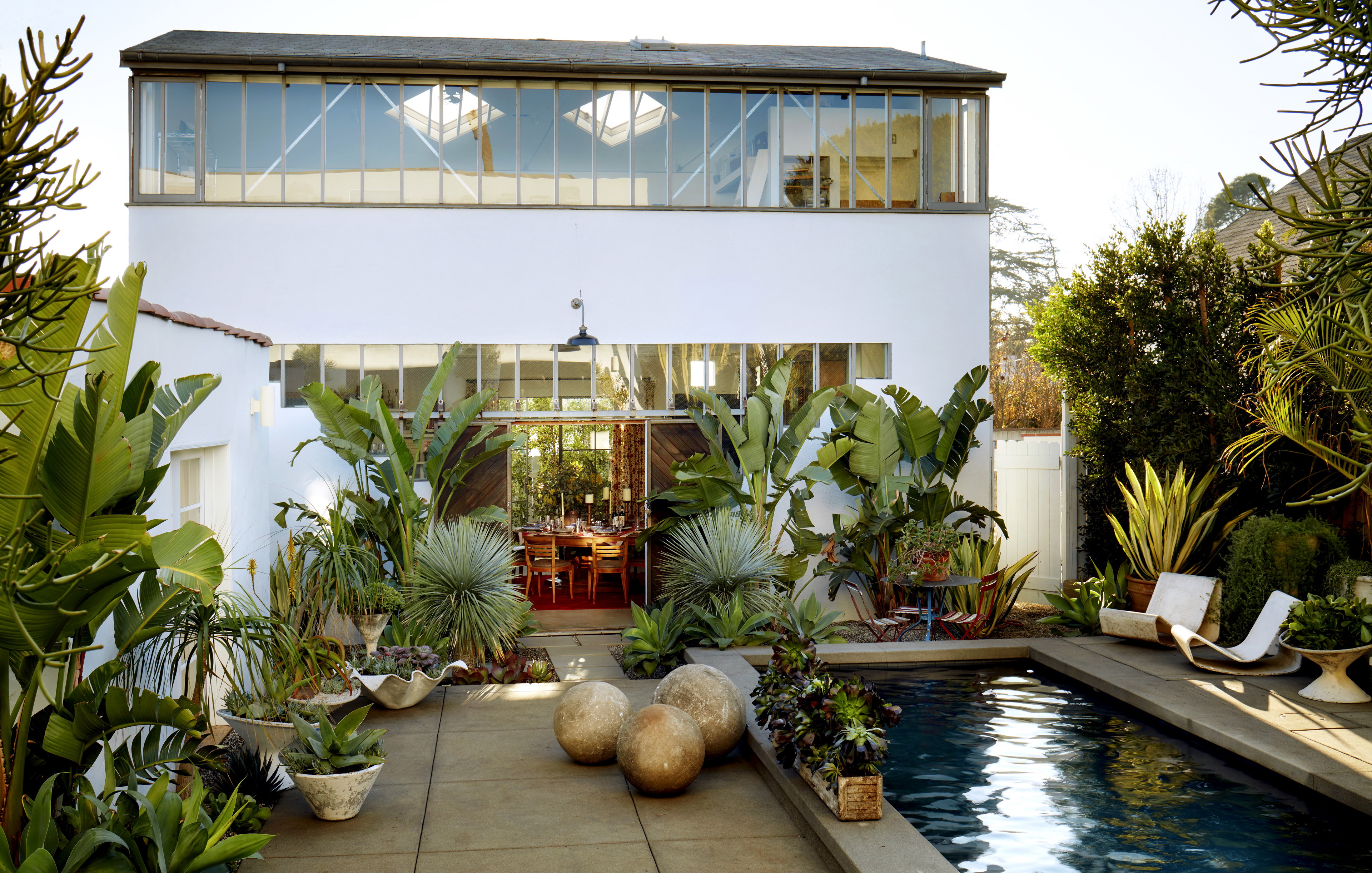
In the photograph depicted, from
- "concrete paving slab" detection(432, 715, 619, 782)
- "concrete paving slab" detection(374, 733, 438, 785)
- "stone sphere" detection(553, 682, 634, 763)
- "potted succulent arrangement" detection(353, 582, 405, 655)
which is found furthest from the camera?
"potted succulent arrangement" detection(353, 582, 405, 655)

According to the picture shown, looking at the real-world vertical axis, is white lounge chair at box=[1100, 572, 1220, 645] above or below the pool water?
above

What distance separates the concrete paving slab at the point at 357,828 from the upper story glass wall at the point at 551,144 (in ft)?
26.5

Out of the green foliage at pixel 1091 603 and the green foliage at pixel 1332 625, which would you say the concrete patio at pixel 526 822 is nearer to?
the green foliage at pixel 1332 625

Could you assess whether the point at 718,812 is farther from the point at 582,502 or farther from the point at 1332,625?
the point at 582,502

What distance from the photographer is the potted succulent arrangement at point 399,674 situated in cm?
802

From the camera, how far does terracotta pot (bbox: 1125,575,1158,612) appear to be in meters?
10.6

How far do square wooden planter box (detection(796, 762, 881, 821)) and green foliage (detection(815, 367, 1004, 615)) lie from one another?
19.9 ft

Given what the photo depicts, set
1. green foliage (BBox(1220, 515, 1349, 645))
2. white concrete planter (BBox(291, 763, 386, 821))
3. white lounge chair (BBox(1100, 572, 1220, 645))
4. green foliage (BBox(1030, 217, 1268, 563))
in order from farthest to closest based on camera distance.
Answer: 1. green foliage (BBox(1030, 217, 1268, 563))
2. white lounge chair (BBox(1100, 572, 1220, 645))
3. green foliage (BBox(1220, 515, 1349, 645))
4. white concrete planter (BBox(291, 763, 386, 821))

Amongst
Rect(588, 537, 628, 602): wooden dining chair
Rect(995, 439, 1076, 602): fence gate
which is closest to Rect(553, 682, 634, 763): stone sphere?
Rect(588, 537, 628, 602): wooden dining chair

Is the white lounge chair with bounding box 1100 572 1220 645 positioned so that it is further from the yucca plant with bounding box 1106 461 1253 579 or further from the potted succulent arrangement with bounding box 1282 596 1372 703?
the potted succulent arrangement with bounding box 1282 596 1372 703

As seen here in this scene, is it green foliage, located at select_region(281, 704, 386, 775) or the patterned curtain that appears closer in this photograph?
green foliage, located at select_region(281, 704, 386, 775)

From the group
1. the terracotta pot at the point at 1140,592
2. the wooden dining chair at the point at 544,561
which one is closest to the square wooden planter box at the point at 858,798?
the terracotta pot at the point at 1140,592

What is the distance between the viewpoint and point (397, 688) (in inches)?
318

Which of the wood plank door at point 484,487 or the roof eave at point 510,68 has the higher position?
the roof eave at point 510,68
